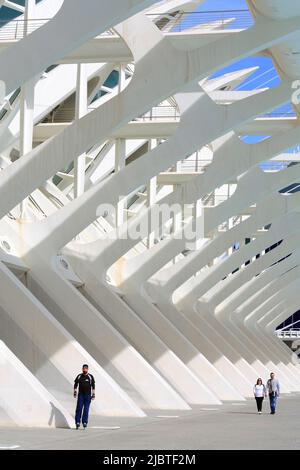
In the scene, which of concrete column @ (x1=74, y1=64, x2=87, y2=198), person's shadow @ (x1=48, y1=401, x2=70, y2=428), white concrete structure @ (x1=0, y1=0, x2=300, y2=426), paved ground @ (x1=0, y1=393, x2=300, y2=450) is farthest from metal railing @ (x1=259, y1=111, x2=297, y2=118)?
person's shadow @ (x1=48, y1=401, x2=70, y2=428)

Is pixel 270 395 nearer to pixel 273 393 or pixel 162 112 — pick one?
pixel 273 393

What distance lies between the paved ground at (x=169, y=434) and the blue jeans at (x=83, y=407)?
0.21 metres

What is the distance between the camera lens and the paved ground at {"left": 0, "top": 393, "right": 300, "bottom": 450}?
1229cm

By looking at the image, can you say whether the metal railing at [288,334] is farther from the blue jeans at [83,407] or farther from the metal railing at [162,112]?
the blue jeans at [83,407]

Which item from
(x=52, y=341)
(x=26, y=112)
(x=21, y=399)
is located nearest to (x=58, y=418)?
(x=21, y=399)

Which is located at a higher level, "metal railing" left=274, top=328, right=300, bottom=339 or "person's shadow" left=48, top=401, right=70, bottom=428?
"metal railing" left=274, top=328, right=300, bottom=339

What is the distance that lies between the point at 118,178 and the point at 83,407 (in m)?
7.33

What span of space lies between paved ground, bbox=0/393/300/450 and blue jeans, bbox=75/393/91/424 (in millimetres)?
215

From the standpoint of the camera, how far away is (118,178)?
21469 mm

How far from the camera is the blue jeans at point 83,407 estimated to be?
14.8m

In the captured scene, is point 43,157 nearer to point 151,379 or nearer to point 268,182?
point 151,379

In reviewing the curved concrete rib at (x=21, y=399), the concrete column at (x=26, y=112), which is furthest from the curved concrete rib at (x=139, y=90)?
the curved concrete rib at (x=21, y=399)

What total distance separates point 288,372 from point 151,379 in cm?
3615

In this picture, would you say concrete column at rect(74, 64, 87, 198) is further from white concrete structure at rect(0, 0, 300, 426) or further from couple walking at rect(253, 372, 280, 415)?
couple walking at rect(253, 372, 280, 415)
